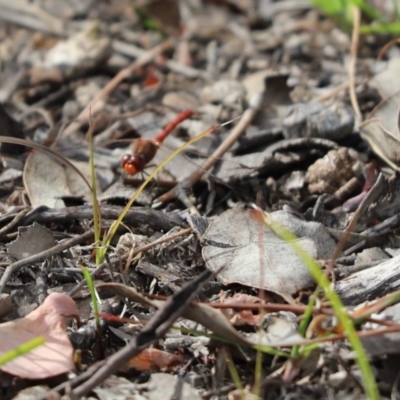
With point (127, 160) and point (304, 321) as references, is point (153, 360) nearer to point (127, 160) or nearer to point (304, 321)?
point (304, 321)

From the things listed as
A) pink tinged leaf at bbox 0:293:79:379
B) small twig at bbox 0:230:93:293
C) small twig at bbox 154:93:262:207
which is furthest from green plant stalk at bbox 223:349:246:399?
small twig at bbox 154:93:262:207

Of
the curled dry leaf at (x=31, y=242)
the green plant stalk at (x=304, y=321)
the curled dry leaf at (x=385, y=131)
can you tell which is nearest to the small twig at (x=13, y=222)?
the curled dry leaf at (x=31, y=242)

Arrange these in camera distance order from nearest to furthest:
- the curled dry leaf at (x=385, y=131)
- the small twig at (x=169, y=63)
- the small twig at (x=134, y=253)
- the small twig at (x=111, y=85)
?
the small twig at (x=134, y=253) < the curled dry leaf at (x=385, y=131) < the small twig at (x=111, y=85) < the small twig at (x=169, y=63)

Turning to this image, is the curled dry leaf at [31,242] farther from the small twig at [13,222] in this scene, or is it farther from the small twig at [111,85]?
the small twig at [111,85]

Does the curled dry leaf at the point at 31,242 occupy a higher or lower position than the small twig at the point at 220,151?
lower

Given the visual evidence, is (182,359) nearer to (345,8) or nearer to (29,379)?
(29,379)

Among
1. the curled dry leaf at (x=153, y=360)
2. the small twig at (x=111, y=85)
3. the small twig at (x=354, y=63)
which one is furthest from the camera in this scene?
the small twig at (x=111, y=85)
